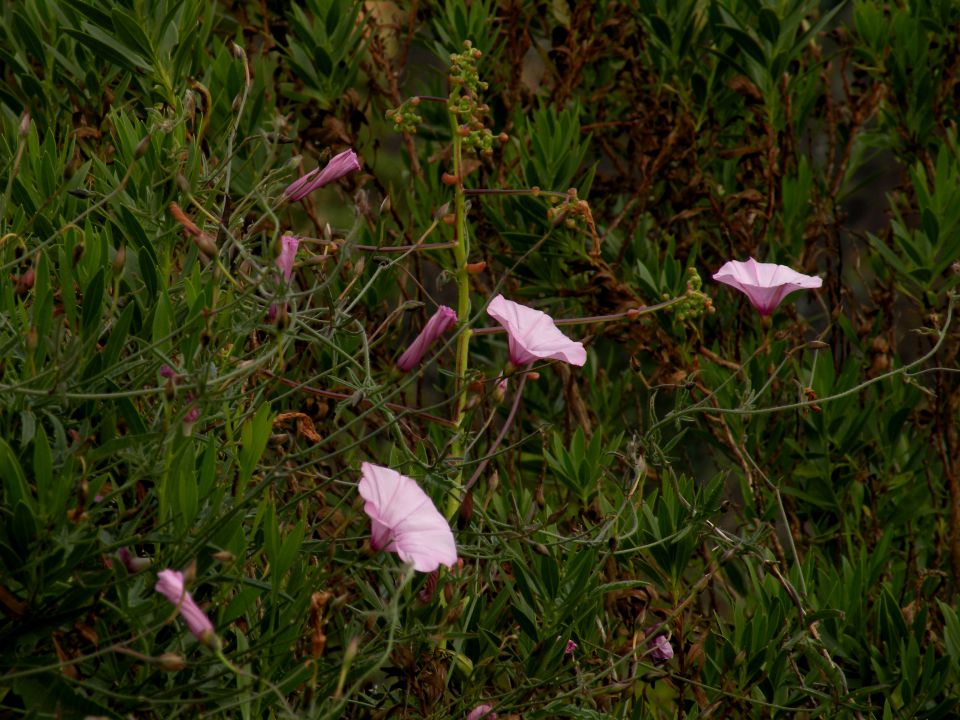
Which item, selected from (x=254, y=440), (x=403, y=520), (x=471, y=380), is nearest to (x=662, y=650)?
(x=471, y=380)

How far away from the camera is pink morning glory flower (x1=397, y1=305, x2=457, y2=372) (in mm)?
1531

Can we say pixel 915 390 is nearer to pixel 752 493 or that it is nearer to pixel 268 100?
pixel 752 493

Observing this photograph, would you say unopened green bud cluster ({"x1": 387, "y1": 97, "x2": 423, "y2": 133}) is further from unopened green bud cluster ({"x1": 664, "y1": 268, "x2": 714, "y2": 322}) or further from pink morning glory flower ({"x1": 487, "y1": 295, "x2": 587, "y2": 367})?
unopened green bud cluster ({"x1": 664, "y1": 268, "x2": 714, "y2": 322})

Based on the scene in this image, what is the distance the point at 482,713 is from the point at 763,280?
0.83 m

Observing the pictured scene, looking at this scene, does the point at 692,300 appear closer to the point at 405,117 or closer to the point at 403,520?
the point at 405,117

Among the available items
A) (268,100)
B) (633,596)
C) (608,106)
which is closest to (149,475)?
(633,596)

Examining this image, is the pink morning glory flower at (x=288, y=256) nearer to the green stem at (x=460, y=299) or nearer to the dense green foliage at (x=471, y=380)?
the dense green foliage at (x=471, y=380)

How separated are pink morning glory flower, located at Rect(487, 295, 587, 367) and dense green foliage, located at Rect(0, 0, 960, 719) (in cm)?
8

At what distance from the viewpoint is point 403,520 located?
1391 millimetres

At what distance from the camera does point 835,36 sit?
9.80 ft

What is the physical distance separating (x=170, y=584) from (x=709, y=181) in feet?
5.54

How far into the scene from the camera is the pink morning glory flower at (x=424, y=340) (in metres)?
1.53

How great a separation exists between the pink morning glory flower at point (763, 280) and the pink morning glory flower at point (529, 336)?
1.01 feet

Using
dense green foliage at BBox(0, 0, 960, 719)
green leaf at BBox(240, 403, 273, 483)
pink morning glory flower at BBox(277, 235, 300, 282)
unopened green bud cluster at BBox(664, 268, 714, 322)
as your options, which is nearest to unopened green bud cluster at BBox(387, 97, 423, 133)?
dense green foliage at BBox(0, 0, 960, 719)
